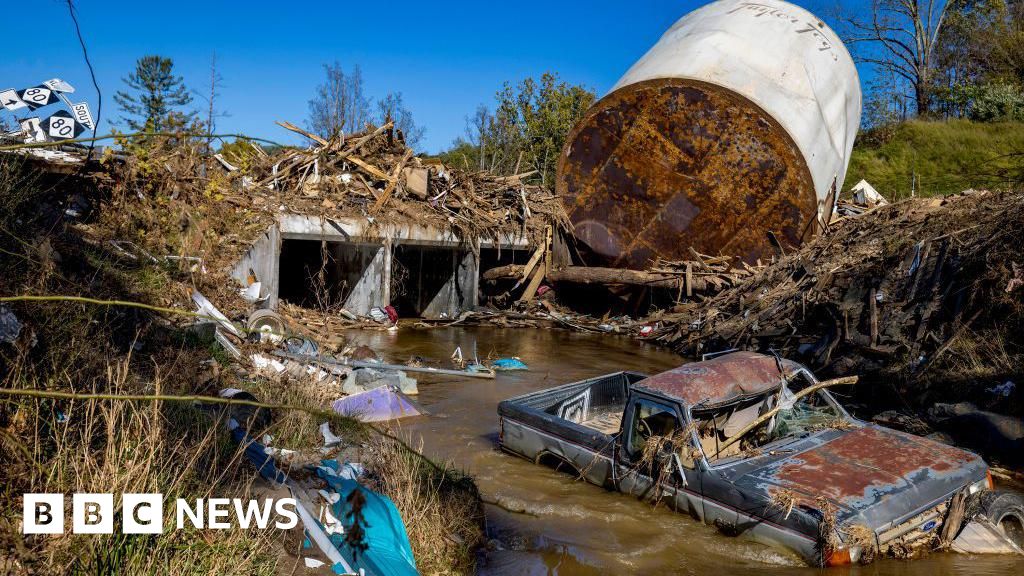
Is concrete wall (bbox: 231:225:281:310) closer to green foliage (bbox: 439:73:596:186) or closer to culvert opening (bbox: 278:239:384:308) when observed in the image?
culvert opening (bbox: 278:239:384:308)

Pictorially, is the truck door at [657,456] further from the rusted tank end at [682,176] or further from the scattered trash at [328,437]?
the rusted tank end at [682,176]

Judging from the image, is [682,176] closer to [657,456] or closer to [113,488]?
[657,456]

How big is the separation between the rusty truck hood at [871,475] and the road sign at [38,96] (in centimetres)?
1175

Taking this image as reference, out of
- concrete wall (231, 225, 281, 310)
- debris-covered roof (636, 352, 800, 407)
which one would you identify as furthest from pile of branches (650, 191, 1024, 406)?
concrete wall (231, 225, 281, 310)

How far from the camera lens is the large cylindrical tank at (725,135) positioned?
1462 cm

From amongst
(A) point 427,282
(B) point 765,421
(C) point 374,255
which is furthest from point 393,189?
(B) point 765,421

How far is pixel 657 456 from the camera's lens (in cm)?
580

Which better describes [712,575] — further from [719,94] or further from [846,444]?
[719,94]

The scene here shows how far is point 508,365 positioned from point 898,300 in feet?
20.9

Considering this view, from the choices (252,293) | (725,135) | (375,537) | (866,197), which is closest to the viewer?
(375,537)

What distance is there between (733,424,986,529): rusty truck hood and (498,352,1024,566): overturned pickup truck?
10 millimetres

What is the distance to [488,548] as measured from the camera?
5410 mm

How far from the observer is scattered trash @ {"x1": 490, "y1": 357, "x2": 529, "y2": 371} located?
12531 mm

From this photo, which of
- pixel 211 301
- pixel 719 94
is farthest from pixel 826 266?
pixel 211 301
